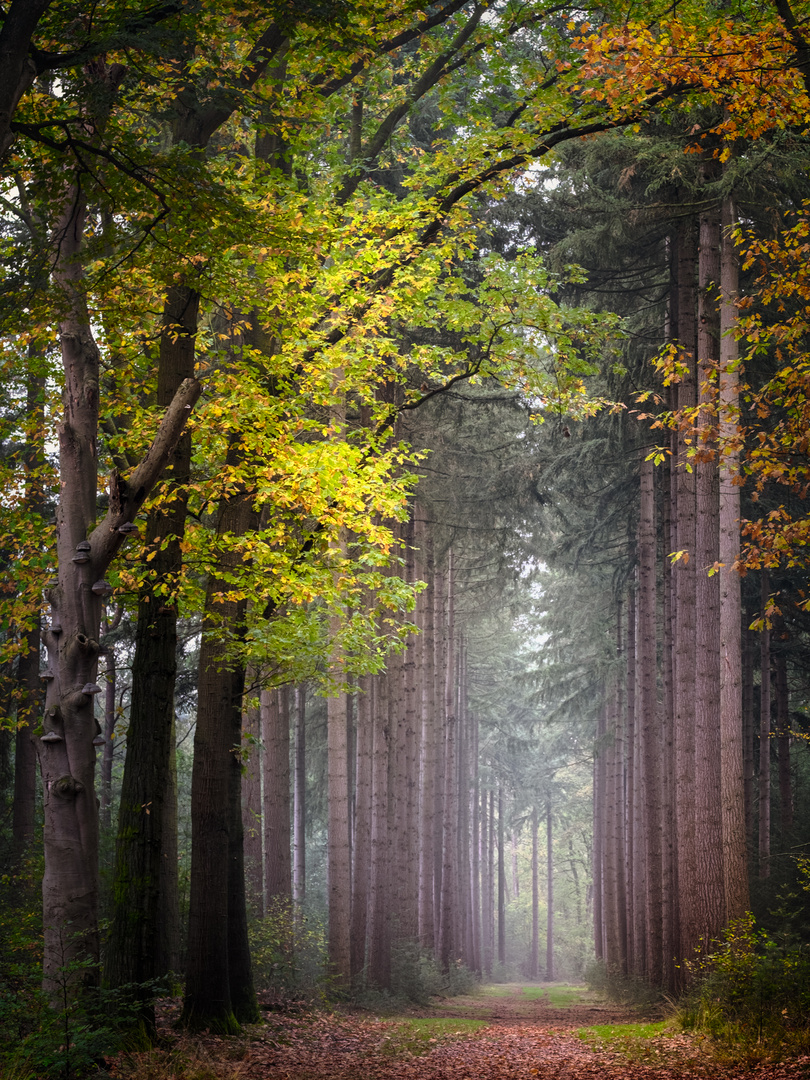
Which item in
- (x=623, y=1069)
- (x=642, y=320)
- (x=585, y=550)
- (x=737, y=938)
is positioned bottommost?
(x=623, y=1069)

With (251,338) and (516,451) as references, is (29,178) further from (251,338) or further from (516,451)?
(516,451)

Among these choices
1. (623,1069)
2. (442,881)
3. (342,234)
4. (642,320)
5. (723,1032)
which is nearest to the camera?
(623,1069)

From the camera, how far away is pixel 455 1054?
32.3ft

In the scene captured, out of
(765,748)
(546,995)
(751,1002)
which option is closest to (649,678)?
(765,748)

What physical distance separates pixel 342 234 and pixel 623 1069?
8.69 metres

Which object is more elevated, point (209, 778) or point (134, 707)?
point (134, 707)

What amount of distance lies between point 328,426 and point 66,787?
4629mm

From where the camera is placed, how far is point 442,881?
27.1 m

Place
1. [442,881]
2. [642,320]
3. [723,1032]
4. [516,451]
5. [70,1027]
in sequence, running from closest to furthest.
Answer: [70,1027]
[723,1032]
[642,320]
[516,451]
[442,881]

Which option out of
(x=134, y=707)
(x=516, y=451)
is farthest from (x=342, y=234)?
(x=516, y=451)

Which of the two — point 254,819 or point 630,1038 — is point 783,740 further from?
point 254,819

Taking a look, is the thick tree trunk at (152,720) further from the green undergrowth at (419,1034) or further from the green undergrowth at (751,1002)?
the green undergrowth at (751,1002)

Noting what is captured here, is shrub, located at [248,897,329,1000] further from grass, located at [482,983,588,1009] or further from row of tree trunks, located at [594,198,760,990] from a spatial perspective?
grass, located at [482,983,588,1009]

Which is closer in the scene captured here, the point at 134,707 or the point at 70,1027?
the point at 70,1027
